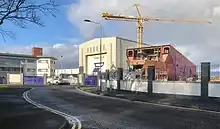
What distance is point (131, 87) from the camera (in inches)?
1277

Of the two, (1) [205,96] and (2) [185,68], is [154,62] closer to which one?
(2) [185,68]

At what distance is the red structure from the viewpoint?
2791 cm

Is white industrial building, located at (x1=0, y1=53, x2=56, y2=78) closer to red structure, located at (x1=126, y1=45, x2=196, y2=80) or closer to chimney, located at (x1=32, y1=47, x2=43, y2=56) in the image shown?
chimney, located at (x1=32, y1=47, x2=43, y2=56)

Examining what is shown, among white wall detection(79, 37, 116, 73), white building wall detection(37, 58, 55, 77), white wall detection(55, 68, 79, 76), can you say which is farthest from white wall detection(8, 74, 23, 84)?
white wall detection(55, 68, 79, 76)

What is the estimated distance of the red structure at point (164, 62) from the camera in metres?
27.9

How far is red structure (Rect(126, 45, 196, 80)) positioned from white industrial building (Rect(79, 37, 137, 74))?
61.7 meters

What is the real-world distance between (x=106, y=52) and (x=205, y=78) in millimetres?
79901

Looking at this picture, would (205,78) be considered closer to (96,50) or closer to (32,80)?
(32,80)

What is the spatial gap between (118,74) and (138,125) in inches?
959

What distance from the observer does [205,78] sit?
72.9 feet

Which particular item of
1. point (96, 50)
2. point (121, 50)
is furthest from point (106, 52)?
point (96, 50)

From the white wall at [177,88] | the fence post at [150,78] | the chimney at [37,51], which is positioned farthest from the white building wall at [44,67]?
the white wall at [177,88]

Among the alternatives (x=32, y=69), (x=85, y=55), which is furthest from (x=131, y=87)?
(x=32, y=69)

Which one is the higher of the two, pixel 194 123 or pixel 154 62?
pixel 154 62
